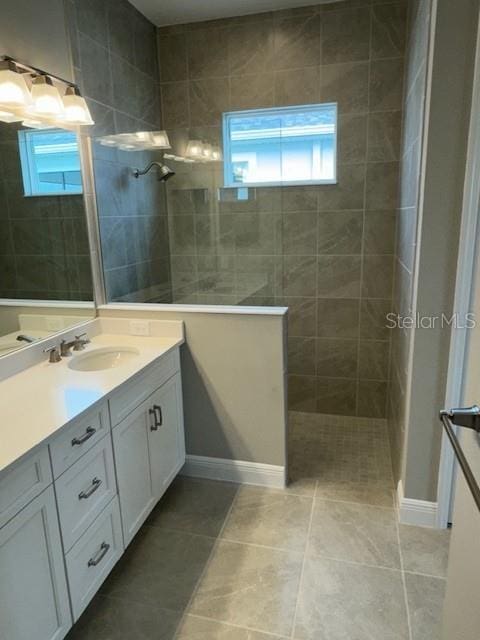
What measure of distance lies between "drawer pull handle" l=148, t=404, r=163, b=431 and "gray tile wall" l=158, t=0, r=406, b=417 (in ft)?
2.42

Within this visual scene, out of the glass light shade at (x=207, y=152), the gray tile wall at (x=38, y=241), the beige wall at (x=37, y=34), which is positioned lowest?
the gray tile wall at (x=38, y=241)

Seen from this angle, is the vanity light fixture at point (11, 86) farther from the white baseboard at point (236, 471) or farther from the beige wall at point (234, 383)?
the white baseboard at point (236, 471)

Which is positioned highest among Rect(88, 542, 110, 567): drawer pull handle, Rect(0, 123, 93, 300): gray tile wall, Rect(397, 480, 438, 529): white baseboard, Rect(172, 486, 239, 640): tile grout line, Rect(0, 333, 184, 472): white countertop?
Rect(0, 123, 93, 300): gray tile wall

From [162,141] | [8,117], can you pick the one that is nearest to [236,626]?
[8,117]

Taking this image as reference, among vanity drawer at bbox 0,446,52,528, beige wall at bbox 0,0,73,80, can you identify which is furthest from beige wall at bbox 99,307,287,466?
beige wall at bbox 0,0,73,80

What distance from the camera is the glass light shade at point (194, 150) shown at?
2789 mm

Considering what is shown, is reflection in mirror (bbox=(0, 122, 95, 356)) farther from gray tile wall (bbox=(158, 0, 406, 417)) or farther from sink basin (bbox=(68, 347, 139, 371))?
gray tile wall (bbox=(158, 0, 406, 417))

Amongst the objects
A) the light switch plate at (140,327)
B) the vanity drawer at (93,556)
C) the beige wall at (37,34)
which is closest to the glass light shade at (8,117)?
the beige wall at (37,34)

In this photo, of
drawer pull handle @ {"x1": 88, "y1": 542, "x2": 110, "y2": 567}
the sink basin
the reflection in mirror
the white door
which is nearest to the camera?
the white door

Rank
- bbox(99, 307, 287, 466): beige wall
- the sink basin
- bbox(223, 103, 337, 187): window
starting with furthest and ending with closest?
bbox(223, 103, 337, 187): window < bbox(99, 307, 287, 466): beige wall < the sink basin

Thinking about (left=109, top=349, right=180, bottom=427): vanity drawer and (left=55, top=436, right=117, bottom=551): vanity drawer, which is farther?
(left=109, top=349, right=180, bottom=427): vanity drawer

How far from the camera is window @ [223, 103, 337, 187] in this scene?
A: 9.87 ft

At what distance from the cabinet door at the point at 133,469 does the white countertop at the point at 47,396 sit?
20cm

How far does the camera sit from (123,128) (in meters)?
2.76
